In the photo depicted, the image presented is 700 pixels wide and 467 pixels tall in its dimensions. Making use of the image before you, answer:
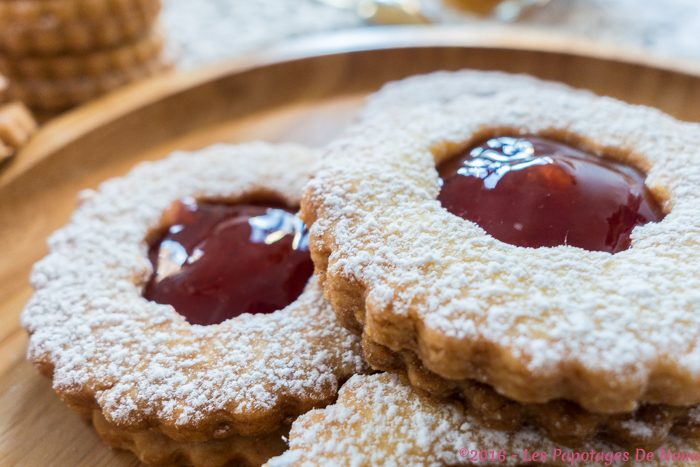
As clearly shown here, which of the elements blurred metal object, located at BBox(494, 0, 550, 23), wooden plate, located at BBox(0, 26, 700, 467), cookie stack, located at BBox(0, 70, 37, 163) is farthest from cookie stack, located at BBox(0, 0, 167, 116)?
blurred metal object, located at BBox(494, 0, 550, 23)

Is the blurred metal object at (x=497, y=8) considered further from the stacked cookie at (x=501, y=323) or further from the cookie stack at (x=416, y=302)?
the stacked cookie at (x=501, y=323)

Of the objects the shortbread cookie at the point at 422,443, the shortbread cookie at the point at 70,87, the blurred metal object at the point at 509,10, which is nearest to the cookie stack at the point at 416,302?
the shortbread cookie at the point at 422,443

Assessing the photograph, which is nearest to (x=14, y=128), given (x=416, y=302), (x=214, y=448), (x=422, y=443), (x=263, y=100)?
(x=263, y=100)

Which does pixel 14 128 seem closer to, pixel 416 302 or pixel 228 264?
pixel 228 264

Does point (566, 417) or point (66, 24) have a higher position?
point (66, 24)

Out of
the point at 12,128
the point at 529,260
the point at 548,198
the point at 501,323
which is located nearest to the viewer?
the point at 501,323

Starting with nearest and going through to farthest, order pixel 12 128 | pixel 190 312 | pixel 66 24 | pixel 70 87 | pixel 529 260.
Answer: pixel 529 260 < pixel 190 312 < pixel 12 128 < pixel 66 24 < pixel 70 87
